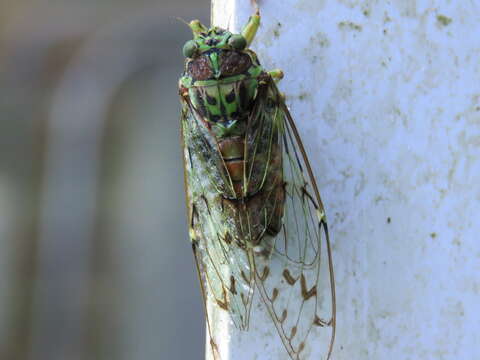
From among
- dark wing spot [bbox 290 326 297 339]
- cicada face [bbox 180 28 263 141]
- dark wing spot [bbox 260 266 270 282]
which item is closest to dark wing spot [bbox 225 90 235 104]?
cicada face [bbox 180 28 263 141]

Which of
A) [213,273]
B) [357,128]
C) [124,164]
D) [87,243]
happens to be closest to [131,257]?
[87,243]

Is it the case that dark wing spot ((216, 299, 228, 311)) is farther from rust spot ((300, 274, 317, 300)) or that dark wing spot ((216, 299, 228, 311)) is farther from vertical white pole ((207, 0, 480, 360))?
rust spot ((300, 274, 317, 300))

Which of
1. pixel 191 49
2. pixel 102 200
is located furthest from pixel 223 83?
pixel 102 200

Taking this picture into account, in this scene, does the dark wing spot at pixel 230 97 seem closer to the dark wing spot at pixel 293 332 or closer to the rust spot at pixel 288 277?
the rust spot at pixel 288 277

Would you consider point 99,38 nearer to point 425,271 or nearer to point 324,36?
point 324,36

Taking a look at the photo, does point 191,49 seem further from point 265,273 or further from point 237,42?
point 265,273
